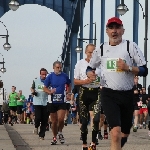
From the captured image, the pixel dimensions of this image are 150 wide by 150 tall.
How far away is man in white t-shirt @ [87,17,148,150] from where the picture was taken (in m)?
7.14

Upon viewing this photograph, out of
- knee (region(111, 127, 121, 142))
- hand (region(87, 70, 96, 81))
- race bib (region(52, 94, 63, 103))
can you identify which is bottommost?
knee (region(111, 127, 121, 142))

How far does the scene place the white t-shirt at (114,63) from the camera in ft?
23.6

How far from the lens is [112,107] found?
7156 millimetres

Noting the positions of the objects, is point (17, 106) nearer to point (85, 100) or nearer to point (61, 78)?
point (61, 78)

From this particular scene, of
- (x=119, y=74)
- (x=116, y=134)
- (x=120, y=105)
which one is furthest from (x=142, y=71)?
(x=116, y=134)

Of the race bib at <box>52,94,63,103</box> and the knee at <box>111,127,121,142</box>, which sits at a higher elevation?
the race bib at <box>52,94,63,103</box>

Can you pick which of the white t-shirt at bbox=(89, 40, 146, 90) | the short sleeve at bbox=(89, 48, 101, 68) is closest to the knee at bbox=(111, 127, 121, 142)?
the white t-shirt at bbox=(89, 40, 146, 90)

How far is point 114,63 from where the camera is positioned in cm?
717

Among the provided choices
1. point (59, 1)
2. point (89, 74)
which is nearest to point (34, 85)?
point (89, 74)

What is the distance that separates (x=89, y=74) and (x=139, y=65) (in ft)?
1.83

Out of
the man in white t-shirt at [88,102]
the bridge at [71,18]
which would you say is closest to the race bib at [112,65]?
the man in white t-shirt at [88,102]

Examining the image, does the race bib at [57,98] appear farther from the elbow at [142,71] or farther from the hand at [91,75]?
the elbow at [142,71]

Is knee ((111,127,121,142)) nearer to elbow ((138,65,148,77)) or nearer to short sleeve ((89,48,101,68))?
elbow ((138,65,148,77))

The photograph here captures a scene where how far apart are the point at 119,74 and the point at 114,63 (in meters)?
0.13
